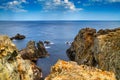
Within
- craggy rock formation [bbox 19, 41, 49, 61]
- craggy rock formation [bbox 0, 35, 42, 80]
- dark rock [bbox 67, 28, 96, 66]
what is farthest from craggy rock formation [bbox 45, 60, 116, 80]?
craggy rock formation [bbox 19, 41, 49, 61]

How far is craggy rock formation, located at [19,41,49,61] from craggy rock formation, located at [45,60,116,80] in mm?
66702

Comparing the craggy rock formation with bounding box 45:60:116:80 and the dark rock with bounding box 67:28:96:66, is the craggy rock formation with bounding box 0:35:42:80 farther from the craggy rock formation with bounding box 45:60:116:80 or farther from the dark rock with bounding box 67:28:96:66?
the dark rock with bounding box 67:28:96:66

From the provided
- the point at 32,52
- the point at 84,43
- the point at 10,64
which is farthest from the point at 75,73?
the point at 32,52

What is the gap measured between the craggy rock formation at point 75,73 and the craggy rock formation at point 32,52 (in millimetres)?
66702

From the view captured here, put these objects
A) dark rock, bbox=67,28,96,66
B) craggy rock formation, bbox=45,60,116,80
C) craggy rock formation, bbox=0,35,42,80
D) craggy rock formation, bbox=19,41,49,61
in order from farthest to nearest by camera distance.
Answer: craggy rock formation, bbox=19,41,49,61 < dark rock, bbox=67,28,96,66 < craggy rock formation, bbox=0,35,42,80 < craggy rock formation, bbox=45,60,116,80

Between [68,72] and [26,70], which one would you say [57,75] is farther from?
[26,70]

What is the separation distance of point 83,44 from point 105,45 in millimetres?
27122

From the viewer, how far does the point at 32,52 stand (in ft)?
282

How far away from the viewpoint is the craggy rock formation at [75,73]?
1362 cm

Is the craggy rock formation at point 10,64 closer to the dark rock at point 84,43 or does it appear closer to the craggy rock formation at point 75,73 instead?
the craggy rock formation at point 75,73

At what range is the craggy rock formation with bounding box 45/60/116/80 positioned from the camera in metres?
13.6

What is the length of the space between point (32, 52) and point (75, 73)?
7262 centimetres

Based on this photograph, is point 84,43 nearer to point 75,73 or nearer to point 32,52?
point 32,52

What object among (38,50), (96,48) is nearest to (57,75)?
(96,48)
